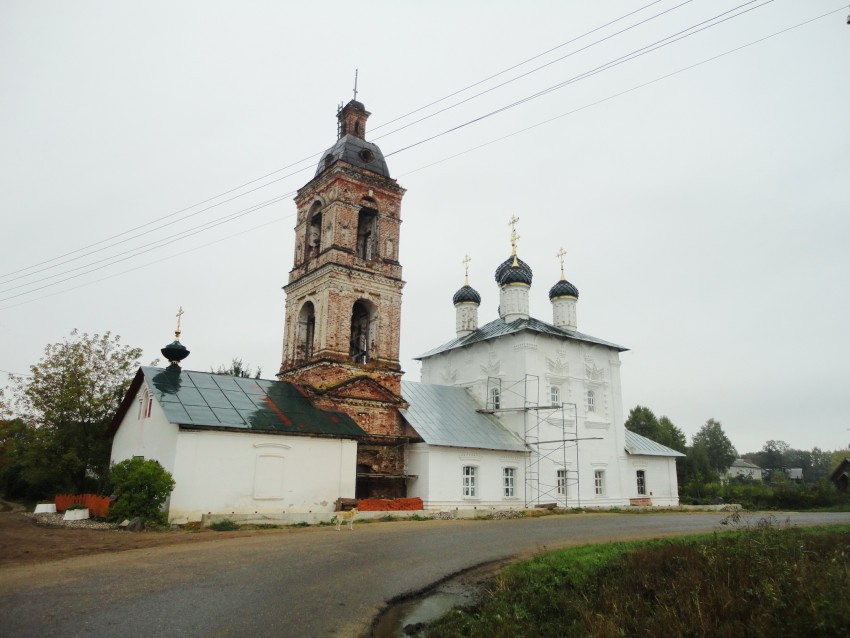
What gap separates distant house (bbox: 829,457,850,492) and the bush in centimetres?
3524

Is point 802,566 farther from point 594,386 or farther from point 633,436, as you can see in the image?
point 633,436

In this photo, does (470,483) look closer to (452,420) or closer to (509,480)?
(509,480)

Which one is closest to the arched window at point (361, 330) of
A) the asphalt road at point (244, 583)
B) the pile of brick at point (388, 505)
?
the pile of brick at point (388, 505)

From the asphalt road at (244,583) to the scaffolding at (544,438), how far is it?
12.1m

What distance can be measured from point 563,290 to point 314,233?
13796 millimetres

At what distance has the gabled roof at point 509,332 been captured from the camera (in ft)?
90.9

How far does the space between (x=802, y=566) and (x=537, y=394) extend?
64.7ft

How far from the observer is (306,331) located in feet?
81.1

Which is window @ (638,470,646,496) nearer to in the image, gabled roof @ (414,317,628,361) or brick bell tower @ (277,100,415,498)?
gabled roof @ (414,317,628,361)

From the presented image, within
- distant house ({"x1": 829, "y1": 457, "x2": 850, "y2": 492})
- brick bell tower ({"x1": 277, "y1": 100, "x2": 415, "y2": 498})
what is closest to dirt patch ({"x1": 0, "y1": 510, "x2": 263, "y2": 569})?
brick bell tower ({"x1": 277, "y1": 100, "x2": 415, "y2": 498})

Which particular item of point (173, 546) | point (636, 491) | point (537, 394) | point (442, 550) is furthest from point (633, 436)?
point (173, 546)

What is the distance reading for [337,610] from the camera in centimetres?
696

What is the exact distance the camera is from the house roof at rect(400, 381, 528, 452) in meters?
22.9

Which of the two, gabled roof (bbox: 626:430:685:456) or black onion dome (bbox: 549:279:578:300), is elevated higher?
black onion dome (bbox: 549:279:578:300)
